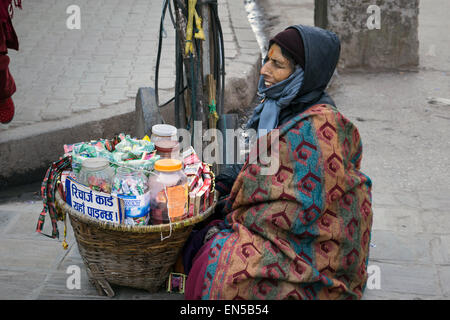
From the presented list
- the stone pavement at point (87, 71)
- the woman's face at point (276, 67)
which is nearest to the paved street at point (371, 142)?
the stone pavement at point (87, 71)

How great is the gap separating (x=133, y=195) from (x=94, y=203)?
0.16 meters

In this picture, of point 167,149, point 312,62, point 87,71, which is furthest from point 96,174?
Answer: point 87,71

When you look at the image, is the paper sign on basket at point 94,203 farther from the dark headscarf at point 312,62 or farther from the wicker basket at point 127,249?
the dark headscarf at point 312,62

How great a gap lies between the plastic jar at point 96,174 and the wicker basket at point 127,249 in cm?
13

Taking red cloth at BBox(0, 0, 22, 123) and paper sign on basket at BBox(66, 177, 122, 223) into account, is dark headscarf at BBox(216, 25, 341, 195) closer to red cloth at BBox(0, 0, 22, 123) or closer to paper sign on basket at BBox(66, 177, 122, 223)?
paper sign on basket at BBox(66, 177, 122, 223)

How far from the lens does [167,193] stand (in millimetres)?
2260

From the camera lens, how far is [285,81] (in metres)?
2.43

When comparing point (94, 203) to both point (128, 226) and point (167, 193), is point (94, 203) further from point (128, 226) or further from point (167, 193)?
point (167, 193)

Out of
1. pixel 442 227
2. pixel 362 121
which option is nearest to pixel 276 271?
pixel 442 227

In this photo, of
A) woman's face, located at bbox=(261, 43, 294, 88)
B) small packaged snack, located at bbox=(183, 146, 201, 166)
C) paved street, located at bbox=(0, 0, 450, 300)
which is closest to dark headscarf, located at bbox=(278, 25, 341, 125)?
woman's face, located at bbox=(261, 43, 294, 88)

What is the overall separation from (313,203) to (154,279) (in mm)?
783

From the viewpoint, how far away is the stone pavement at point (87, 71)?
4.10 meters

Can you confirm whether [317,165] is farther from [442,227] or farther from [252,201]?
[442,227]

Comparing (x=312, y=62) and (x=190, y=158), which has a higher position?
(x=312, y=62)
